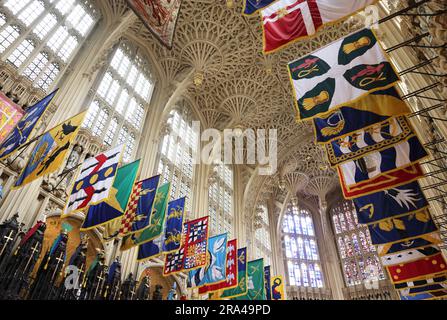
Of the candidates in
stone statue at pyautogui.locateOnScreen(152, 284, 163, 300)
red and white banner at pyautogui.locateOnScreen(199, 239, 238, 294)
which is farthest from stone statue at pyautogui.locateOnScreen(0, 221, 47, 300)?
red and white banner at pyautogui.locateOnScreen(199, 239, 238, 294)

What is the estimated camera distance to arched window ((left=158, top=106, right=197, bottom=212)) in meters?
18.2

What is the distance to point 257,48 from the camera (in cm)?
2138

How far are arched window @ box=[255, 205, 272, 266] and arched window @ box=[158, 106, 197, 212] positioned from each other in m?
9.31

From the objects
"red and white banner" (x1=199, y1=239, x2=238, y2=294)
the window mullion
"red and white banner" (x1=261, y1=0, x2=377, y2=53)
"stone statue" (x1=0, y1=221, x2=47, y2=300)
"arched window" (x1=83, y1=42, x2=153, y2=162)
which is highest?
"arched window" (x1=83, y1=42, x2=153, y2=162)

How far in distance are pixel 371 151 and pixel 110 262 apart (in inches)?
403

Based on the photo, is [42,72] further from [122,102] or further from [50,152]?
[50,152]

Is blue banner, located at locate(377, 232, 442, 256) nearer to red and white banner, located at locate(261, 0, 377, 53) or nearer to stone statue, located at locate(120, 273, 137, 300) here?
red and white banner, located at locate(261, 0, 377, 53)

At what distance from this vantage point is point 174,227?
1145cm

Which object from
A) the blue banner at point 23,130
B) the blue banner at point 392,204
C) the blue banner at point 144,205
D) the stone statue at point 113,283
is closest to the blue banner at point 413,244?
the blue banner at point 392,204

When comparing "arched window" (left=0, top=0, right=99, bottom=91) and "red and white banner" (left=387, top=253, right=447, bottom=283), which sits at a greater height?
"arched window" (left=0, top=0, right=99, bottom=91)

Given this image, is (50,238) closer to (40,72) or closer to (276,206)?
(40,72)

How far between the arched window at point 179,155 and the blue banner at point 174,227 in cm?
535
